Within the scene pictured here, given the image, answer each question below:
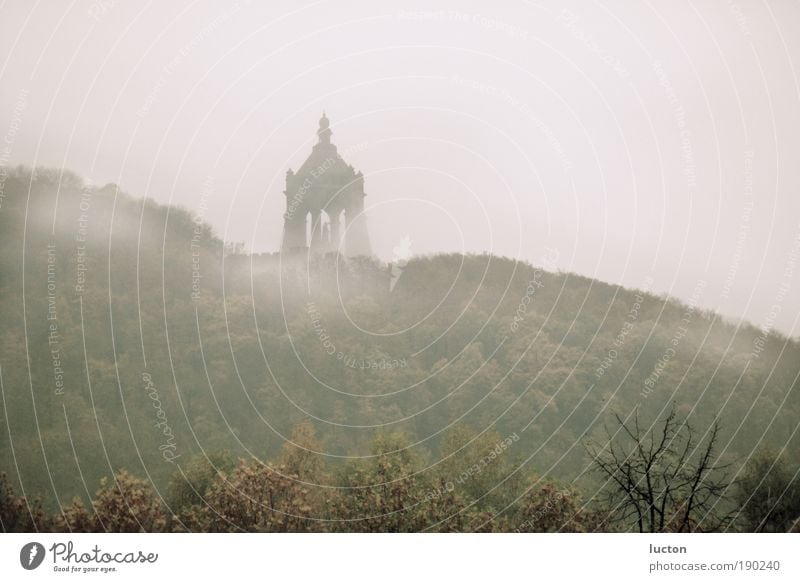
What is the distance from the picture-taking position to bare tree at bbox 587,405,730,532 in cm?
1040

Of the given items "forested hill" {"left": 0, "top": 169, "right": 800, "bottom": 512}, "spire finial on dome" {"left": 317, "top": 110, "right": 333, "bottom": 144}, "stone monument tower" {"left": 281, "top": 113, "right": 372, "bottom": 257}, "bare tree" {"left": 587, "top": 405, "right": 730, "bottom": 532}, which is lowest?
"bare tree" {"left": 587, "top": 405, "right": 730, "bottom": 532}

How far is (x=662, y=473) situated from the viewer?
1037cm

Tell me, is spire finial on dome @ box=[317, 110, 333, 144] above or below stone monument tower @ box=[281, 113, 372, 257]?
above

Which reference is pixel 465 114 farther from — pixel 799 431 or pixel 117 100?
pixel 799 431

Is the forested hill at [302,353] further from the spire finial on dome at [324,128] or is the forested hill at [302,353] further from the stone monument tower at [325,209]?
the spire finial on dome at [324,128]

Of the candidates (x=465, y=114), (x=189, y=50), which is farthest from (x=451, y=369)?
(x=189, y=50)

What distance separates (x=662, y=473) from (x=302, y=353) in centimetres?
490

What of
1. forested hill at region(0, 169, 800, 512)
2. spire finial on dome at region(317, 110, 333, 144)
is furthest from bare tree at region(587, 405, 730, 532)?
spire finial on dome at region(317, 110, 333, 144)

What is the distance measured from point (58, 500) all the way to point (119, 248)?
10.6ft

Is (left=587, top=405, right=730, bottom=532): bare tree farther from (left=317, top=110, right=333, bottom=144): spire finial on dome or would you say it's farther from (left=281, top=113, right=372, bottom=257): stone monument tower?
(left=317, top=110, right=333, bottom=144): spire finial on dome

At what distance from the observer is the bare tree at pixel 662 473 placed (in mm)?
10398

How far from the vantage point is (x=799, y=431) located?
1134 cm

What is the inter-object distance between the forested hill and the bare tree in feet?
0.93

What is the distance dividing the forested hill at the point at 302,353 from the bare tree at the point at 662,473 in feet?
0.93
